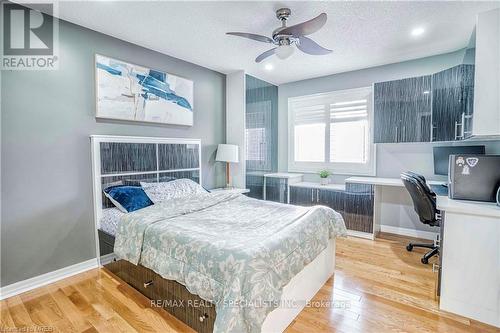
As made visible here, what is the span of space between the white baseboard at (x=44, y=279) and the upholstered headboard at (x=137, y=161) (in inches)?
19.0

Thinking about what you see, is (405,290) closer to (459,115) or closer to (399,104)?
(459,115)

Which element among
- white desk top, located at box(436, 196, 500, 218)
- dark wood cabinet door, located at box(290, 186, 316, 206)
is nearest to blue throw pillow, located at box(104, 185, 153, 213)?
dark wood cabinet door, located at box(290, 186, 316, 206)

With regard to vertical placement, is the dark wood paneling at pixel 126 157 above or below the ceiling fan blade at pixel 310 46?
below

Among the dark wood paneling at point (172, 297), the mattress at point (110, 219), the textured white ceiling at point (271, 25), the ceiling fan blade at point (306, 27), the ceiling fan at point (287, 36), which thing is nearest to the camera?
the dark wood paneling at point (172, 297)

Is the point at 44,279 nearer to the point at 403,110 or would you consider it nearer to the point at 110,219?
the point at 110,219

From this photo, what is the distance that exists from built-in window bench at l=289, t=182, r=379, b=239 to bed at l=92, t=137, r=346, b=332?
1346 millimetres

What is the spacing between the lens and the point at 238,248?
157 cm

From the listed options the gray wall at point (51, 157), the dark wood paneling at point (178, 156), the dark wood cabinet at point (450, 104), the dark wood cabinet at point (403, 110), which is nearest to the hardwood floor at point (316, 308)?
the gray wall at point (51, 157)

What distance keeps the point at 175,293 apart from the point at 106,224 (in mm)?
1325

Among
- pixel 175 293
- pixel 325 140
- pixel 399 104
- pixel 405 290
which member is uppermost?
pixel 399 104

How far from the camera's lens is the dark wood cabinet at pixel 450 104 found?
267 centimetres

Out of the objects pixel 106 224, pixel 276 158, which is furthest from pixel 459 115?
pixel 106 224

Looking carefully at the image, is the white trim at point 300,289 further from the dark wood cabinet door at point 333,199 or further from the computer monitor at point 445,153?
the computer monitor at point 445,153

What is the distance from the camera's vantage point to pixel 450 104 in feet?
10.0
